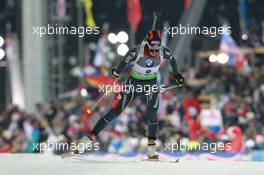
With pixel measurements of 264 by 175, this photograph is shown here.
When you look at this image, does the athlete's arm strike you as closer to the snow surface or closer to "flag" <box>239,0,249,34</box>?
the snow surface

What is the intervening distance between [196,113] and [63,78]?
7.95 feet

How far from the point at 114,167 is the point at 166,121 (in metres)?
3.90

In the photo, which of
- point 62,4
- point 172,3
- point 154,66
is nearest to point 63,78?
point 62,4

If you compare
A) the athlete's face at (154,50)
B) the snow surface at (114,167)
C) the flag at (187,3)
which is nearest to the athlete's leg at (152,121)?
the snow surface at (114,167)

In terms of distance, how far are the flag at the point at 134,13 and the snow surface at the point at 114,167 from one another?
3751mm

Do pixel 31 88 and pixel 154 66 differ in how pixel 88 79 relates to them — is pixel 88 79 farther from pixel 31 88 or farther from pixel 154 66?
pixel 154 66

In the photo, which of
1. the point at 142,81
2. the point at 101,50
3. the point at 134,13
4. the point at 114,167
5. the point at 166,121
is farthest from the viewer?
the point at 134,13

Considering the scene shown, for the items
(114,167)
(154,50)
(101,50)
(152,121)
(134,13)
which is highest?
(134,13)

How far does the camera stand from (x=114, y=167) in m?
8.25

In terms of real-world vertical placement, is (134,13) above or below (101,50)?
above

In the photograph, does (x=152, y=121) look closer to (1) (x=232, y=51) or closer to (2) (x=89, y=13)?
(2) (x=89, y=13)

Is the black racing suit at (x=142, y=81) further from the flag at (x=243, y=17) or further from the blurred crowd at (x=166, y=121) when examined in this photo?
the flag at (x=243, y=17)

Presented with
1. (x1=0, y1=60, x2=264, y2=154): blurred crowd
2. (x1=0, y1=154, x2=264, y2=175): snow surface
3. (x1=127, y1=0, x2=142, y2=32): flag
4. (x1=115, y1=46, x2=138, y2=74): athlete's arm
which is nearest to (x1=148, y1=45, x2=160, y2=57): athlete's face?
(x1=115, y1=46, x2=138, y2=74): athlete's arm

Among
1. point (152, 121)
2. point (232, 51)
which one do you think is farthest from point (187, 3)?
point (152, 121)
